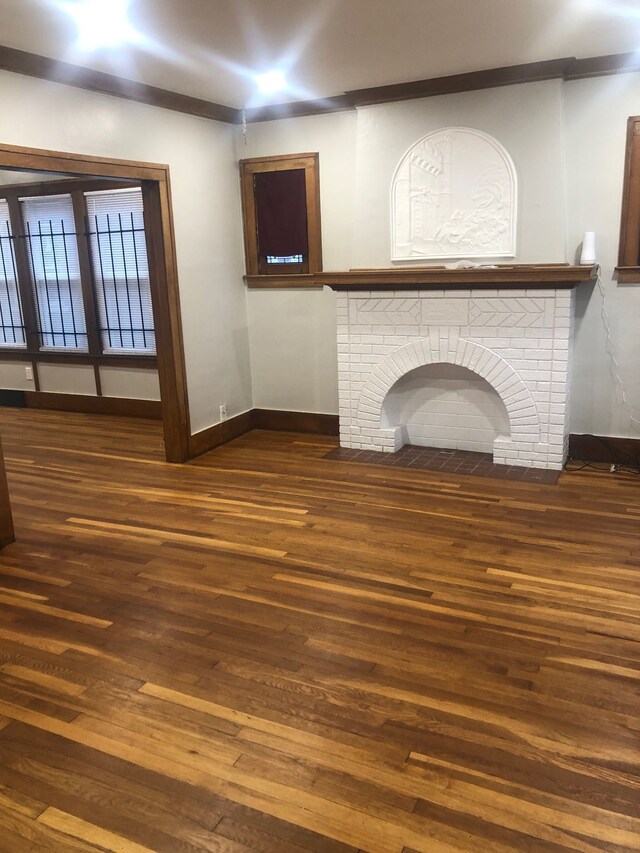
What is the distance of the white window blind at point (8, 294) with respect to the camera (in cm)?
704

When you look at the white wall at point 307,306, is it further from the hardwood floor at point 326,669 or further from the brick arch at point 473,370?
the hardwood floor at point 326,669

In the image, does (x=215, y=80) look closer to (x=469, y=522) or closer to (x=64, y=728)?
(x=469, y=522)

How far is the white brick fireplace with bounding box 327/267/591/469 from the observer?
4.47 metres

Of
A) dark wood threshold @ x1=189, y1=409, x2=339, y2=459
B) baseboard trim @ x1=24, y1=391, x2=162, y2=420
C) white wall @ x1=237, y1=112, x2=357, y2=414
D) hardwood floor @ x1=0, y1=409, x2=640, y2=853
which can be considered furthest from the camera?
baseboard trim @ x1=24, y1=391, x2=162, y2=420

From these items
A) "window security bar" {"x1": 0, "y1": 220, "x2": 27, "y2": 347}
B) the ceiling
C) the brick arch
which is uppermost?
the ceiling

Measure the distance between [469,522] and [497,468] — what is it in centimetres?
100

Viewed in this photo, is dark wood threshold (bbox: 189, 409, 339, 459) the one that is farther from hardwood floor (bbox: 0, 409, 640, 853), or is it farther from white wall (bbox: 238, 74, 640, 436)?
hardwood floor (bbox: 0, 409, 640, 853)

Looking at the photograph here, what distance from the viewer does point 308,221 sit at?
5301 mm

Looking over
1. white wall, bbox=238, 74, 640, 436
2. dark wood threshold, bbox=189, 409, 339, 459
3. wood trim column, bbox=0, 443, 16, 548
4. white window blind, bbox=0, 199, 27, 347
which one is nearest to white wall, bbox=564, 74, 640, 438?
white wall, bbox=238, 74, 640, 436

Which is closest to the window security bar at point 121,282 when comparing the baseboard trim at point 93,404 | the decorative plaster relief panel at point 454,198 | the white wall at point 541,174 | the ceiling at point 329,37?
the baseboard trim at point 93,404

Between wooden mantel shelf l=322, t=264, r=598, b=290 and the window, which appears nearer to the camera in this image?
wooden mantel shelf l=322, t=264, r=598, b=290

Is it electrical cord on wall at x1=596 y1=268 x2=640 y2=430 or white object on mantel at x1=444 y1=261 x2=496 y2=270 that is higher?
white object on mantel at x1=444 y1=261 x2=496 y2=270

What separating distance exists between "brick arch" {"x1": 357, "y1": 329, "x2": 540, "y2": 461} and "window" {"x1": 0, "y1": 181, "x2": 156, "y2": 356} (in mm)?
2594

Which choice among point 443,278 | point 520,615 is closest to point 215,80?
point 443,278
